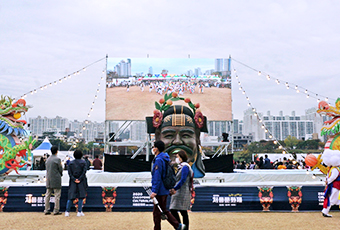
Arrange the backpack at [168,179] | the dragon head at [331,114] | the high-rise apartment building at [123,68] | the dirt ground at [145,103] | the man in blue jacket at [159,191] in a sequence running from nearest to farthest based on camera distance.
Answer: the man in blue jacket at [159,191], the backpack at [168,179], the dragon head at [331,114], the dirt ground at [145,103], the high-rise apartment building at [123,68]

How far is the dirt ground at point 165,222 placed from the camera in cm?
519

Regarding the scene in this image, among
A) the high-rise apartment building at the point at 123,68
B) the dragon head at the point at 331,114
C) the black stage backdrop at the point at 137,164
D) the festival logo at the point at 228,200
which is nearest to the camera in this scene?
the festival logo at the point at 228,200

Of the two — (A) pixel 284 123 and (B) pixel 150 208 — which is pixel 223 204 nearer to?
(B) pixel 150 208

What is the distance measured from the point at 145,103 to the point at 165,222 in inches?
468

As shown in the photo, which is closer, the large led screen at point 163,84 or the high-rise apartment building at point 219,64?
the large led screen at point 163,84

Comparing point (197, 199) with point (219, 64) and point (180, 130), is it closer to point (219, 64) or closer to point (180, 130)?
point (180, 130)

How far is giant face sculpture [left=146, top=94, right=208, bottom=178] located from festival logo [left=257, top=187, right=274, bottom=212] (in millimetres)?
2319

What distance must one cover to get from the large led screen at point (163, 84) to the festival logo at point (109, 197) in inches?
416

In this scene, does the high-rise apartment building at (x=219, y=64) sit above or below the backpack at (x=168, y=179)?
above

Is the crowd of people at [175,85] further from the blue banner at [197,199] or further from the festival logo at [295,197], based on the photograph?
the festival logo at [295,197]

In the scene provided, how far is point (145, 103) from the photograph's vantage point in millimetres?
17344

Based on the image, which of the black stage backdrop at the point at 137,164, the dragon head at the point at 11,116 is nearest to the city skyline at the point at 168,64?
the black stage backdrop at the point at 137,164

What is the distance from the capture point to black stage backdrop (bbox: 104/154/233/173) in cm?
1257

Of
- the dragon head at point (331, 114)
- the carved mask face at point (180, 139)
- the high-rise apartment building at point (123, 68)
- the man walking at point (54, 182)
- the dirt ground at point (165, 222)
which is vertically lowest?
the dirt ground at point (165, 222)
